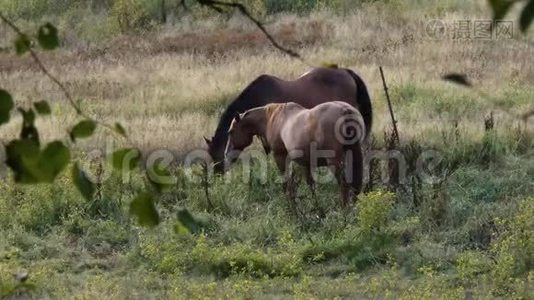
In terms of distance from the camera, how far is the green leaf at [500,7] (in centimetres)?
124

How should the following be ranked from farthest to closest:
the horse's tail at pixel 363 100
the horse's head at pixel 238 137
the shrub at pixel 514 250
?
1. the horse's tail at pixel 363 100
2. the horse's head at pixel 238 137
3. the shrub at pixel 514 250

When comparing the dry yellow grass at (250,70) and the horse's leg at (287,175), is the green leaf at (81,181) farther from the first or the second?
the dry yellow grass at (250,70)

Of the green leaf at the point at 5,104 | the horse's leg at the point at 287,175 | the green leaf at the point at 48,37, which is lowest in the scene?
the horse's leg at the point at 287,175

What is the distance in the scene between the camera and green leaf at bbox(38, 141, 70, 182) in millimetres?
1345

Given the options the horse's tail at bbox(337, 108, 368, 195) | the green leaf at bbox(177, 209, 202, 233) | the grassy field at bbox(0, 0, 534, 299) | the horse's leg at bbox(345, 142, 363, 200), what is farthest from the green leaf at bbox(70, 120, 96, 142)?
the horse's leg at bbox(345, 142, 363, 200)

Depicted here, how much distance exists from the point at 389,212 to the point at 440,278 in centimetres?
151

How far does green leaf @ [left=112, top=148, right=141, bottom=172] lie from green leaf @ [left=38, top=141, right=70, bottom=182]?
102mm

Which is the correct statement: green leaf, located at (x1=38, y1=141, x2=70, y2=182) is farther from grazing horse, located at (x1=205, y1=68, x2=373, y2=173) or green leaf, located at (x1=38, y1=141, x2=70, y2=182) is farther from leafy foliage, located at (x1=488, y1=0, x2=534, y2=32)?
grazing horse, located at (x1=205, y1=68, x2=373, y2=173)

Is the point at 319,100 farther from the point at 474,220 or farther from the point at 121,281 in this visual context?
the point at 121,281

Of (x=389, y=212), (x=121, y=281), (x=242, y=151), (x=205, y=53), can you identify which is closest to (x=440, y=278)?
(x=389, y=212)

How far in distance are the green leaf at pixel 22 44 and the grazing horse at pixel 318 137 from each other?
296 inches

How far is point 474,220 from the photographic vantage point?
8453 mm

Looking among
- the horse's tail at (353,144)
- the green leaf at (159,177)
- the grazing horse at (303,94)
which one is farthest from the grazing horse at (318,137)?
the green leaf at (159,177)

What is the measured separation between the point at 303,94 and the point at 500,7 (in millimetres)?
9354
